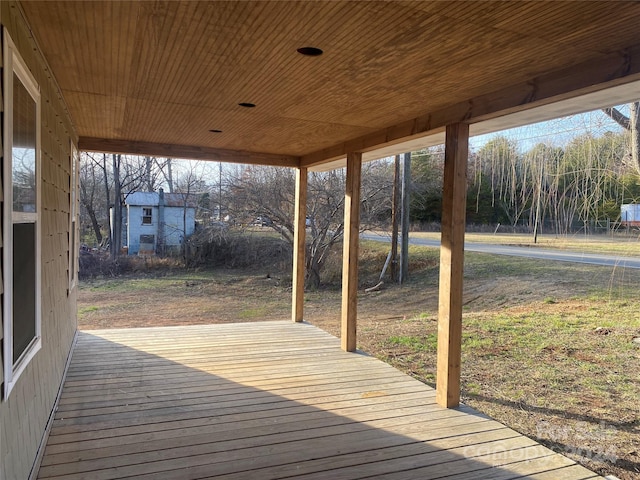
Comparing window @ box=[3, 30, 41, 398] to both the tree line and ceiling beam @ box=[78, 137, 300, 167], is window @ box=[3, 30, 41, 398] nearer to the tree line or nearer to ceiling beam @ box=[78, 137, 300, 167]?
ceiling beam @ box=[78, 137, 300, 167]

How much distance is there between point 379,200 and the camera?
40.4 ft

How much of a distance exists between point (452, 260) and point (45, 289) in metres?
2.65

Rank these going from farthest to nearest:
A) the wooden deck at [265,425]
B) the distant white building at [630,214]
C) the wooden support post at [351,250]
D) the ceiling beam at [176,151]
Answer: the ceiling beam at [176,151]
the wooden support post at [351,250]
the distant white building at [630,214]
the wooden deck at [265,425]

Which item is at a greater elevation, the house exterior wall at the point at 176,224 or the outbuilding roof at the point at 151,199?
the outbuilding roof at the point at 151,199

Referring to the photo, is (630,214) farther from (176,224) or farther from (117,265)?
(176,224)

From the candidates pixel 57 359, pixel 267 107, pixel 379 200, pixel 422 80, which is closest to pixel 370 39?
pixel 422 80

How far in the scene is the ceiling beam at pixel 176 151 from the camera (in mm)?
5059

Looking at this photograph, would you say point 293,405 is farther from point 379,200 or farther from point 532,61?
point 379,200

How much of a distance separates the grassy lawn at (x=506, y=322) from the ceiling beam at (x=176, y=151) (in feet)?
9.66

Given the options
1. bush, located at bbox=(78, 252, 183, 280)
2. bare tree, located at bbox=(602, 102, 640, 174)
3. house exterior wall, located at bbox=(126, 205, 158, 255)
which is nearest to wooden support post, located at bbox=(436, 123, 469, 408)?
bare tree, located at bbox=(602, 102, 640, 174)

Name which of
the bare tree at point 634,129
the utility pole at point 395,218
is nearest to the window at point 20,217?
the bare tree at point 634,129

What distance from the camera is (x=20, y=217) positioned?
6.33 feet

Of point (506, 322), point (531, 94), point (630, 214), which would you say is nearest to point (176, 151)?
point (531, 94)

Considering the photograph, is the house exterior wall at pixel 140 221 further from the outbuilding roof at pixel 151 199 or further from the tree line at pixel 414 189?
the tree line at pixel 414 189
